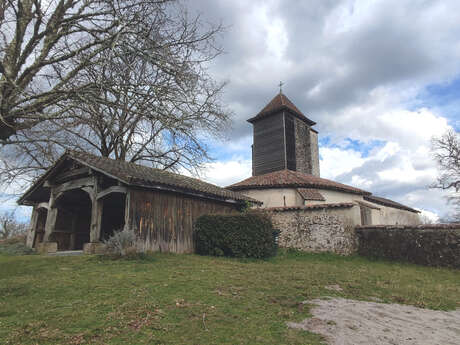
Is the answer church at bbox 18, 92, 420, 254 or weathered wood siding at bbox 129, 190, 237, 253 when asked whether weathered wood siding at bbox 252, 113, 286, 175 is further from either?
weathered wood siding at bbox 129, 190, 237, 253

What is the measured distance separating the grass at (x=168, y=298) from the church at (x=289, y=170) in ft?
34.2

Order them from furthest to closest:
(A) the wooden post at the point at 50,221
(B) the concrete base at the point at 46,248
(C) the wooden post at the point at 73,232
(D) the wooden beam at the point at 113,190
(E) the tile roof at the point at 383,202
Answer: (E) the tile roof at the point at 383,202, (C) the wooden post at the point at 73,232, (A) the wooden post at the point at 50,221, (B) the concrete base at the point at 46,248, (D) the wooden beam at the point at 113,190

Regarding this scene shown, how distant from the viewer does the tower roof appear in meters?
23.3

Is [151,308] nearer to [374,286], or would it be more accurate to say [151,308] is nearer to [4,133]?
[4,133]

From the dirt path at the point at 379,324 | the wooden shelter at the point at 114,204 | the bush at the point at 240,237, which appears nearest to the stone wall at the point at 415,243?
the bush at the point at 240,237

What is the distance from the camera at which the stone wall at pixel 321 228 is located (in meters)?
11.7

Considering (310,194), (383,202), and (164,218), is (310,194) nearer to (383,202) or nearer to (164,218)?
(164,218)

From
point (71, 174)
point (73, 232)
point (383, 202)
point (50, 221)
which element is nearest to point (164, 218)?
point (71, 174)

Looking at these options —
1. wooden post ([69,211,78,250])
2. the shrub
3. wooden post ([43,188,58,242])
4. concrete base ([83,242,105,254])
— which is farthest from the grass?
wooden post ([69,211,78,250])

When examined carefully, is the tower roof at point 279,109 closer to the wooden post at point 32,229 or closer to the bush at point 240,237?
the bush at point 240,237

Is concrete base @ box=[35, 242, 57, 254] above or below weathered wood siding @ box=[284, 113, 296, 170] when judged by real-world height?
below

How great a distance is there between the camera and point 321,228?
12109mm

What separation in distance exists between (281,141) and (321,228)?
1183cm

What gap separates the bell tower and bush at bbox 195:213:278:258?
12720 millimetres
